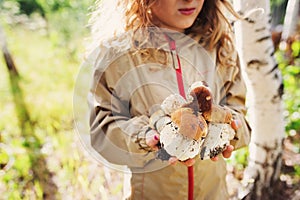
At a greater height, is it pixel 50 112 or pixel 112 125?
pixel 112 125

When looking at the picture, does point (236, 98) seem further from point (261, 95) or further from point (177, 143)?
point (261, 95)

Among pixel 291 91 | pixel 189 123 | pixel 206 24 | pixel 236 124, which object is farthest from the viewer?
pixel 291 91

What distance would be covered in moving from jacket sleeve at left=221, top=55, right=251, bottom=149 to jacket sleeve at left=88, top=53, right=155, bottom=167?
11.0 inches

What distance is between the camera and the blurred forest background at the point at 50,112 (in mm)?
2246

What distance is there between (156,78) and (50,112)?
2.02m

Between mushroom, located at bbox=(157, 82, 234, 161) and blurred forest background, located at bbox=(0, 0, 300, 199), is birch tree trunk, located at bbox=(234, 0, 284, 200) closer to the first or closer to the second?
blurred forest background, located at bbox=(0, 0, 300, 199)

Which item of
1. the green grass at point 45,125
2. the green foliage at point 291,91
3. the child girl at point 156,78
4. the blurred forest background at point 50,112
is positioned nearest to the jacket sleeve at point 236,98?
the child girl at point 156,78

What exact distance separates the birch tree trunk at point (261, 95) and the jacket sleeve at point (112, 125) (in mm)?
676

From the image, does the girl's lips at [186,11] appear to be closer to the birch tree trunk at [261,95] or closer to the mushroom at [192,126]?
the mushroom at [192,126]

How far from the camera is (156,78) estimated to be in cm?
112

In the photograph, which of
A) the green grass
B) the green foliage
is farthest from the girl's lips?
the green foliage

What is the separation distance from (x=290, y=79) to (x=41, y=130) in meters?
1.69

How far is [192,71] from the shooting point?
1.17 m

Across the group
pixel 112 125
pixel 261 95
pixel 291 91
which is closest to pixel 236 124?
pixel 112 125
